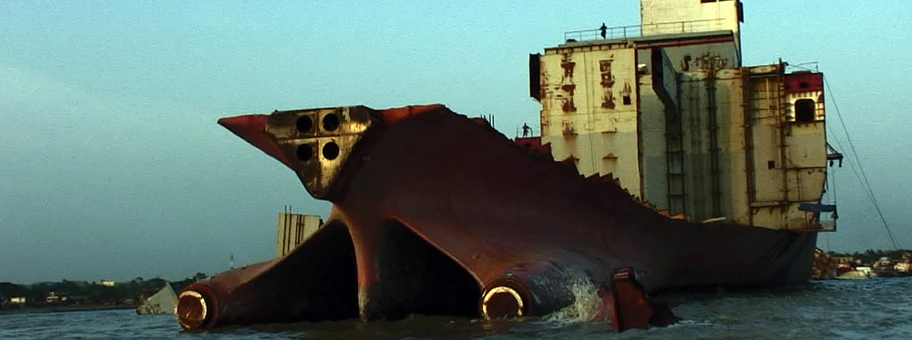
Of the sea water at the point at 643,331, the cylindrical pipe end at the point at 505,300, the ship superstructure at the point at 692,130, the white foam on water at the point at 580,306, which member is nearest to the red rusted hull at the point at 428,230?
the cylindrical pipe end at the point at 505,300

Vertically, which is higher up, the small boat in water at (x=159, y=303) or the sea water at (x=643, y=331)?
the sea water at (x=643, y=331)

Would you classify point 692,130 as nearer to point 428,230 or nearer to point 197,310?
point 428,230

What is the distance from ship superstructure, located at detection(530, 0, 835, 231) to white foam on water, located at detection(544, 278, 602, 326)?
1046 centimetres

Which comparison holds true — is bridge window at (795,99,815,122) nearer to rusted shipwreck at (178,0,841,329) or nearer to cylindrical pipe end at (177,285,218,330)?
rusted shipwreck at (178,0,841,329)

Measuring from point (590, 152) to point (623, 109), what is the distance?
1.37m

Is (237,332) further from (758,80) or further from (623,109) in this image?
(758,80)

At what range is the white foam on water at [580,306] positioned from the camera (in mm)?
11641

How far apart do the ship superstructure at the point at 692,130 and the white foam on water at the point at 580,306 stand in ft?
34.3

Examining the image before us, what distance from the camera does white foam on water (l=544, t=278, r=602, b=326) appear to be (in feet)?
38.2

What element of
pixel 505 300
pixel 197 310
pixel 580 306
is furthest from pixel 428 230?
pixel 197 310

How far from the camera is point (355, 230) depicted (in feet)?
42.6

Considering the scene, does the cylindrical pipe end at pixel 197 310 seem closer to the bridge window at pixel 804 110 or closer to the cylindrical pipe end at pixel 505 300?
the cylindrical pipe end at pixel 505 300

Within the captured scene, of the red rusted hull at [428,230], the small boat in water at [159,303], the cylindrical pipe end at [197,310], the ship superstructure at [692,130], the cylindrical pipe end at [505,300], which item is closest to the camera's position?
the cylindrical pipe end at [505,300]

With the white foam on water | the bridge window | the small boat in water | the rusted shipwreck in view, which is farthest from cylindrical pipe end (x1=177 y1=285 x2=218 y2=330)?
the bridge window
